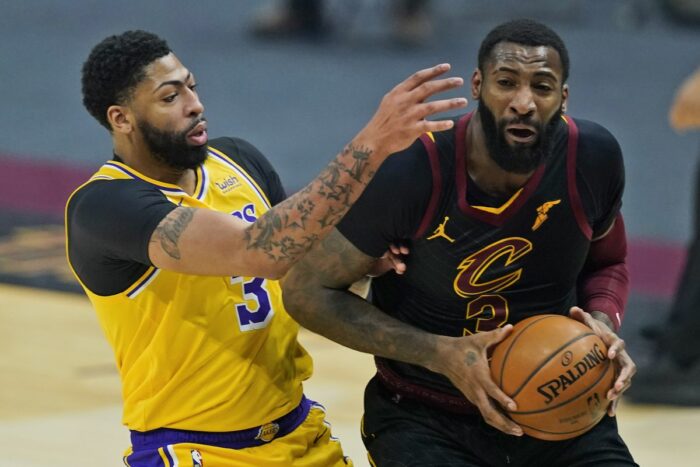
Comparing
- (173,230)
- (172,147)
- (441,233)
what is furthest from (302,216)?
(172,147)

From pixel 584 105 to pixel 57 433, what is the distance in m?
6.01

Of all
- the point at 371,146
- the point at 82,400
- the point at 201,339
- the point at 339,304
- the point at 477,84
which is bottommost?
the point at 82,400

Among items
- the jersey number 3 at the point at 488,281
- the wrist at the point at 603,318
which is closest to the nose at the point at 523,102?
the jersey number 3 at the point at 488,281

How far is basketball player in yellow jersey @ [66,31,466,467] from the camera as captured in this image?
3.98 metres

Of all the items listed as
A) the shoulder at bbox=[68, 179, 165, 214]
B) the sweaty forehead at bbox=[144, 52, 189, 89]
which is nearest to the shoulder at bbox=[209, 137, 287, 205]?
the sweaty forehead at bbox=[144, 52, 189, 89]

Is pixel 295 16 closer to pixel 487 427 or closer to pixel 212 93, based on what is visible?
pixel 212 93

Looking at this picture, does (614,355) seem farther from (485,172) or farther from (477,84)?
(477,84)

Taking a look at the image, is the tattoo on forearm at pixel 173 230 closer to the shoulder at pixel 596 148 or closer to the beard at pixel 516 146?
the beard at pixel 516 146

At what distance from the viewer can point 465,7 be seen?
12367 millimetres

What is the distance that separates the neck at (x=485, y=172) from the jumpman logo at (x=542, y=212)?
0.10 meters

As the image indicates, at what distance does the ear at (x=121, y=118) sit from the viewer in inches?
165

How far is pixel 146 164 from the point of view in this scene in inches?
166

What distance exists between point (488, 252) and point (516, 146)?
14.1 inches

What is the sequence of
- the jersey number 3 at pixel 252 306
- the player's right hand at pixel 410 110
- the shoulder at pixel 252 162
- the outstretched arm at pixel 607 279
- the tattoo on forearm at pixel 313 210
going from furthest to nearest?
the shoulder at pixel 252 162
the outstretched arm at pixel 607 279
the jersey number 3 at pixel 252 306
the tattoo on forearm at pixel 313 210
the player's right hand at pixel 410 110
